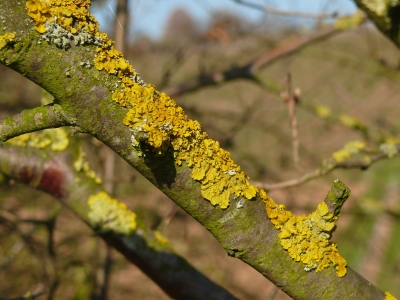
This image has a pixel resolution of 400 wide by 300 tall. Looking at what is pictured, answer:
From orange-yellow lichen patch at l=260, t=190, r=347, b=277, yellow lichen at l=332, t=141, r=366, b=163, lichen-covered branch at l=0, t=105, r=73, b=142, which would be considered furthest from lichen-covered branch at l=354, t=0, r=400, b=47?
lichen-covered branch at l=0, t=105, r=73, b=142

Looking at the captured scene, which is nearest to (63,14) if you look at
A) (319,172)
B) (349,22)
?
(319,172)

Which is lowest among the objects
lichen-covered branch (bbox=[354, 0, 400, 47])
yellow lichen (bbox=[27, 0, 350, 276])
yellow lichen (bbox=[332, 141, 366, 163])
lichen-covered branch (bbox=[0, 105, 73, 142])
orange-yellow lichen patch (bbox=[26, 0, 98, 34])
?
lichen-covered branch (bbox=[0, 105, 73, 142])

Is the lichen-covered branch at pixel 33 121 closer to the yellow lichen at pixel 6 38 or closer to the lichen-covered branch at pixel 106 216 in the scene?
the yellow lichen at pixel 6 38

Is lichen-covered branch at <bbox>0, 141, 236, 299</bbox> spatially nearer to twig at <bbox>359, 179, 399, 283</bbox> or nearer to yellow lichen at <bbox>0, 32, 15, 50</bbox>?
yellow lichen at <bbox>0, 32, 15, 50</bbox>

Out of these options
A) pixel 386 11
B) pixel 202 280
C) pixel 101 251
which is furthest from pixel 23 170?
pixel 101 251

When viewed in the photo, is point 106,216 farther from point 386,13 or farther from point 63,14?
point 386,13

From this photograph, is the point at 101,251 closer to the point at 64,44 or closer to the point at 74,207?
the point at 74,207
